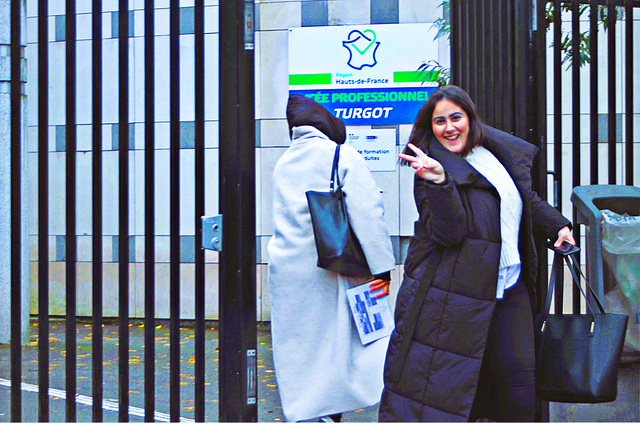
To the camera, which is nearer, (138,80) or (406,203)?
(406,203)

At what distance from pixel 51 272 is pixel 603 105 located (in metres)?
6.22

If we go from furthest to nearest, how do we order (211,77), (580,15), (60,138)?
(60,138) → (211,77) → (580,15)

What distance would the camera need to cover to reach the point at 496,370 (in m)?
3.13

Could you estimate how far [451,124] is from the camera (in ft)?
10.6

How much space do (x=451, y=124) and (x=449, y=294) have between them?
0.75 meters

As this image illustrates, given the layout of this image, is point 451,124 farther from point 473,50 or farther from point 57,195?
point 57,195

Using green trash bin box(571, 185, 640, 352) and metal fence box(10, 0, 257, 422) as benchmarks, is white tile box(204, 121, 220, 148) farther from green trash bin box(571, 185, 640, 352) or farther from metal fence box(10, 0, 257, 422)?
green trash bin box(571, 185, 640, 352)

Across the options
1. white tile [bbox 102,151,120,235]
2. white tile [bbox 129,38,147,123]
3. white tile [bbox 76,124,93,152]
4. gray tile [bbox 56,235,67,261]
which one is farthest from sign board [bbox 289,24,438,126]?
gray tile [bbox 56,235,67,261]

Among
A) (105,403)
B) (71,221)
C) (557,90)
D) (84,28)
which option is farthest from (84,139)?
(557,90)

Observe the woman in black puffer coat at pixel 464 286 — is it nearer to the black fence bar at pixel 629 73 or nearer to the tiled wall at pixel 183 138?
the black fence bar at pixel 629 73

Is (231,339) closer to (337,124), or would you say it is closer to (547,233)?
(337,124)

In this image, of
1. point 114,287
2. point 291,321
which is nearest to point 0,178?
point 114,287

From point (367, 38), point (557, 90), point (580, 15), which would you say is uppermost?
point (367, 38)

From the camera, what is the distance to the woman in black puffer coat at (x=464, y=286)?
3018 mm
